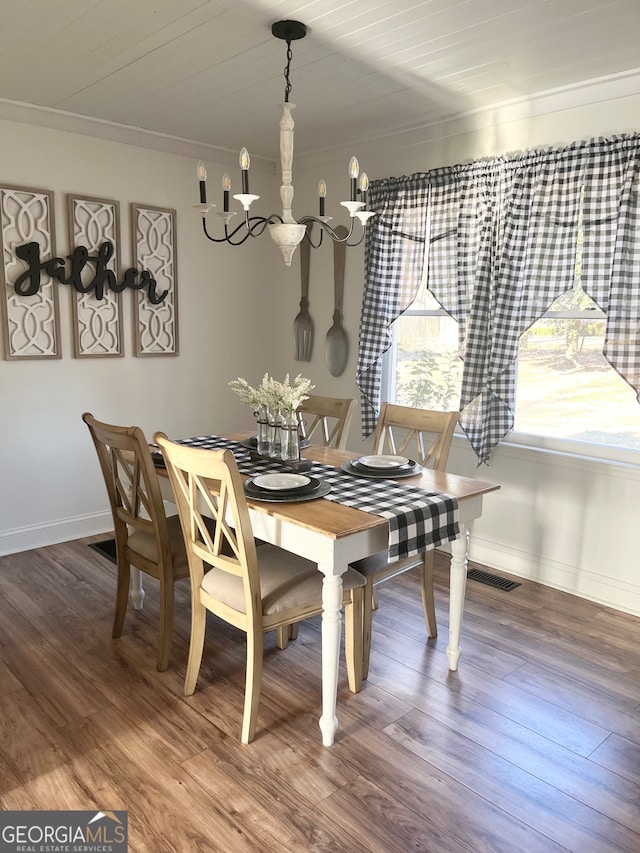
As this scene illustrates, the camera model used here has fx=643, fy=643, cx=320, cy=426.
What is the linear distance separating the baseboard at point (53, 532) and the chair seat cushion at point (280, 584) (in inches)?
76.9

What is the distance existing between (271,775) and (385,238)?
9.52 ft

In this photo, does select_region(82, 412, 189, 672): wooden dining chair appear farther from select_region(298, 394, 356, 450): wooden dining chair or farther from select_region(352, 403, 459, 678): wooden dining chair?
select_region(298, 394, 356, 450): wooden dining chair

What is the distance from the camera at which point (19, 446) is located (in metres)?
3.67

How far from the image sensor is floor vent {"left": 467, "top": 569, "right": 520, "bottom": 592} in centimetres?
335

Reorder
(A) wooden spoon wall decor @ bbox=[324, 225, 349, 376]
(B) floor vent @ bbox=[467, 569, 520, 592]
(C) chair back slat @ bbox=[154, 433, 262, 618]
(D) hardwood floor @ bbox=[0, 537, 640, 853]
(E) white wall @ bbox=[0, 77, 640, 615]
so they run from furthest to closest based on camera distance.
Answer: (A) wooden spoon wall decor @ bbox=[324, 225, 349, 376] < (B) floor vent @ bbox=[467, 569, 520, 592] < (E) white wall @ bbox=[0, 77, 640, 615] < (C) chair back slat @ bbox=[154, 433, 262, 618] < (D) hardwood floor @ bbox=[0, 537, 640, 853]

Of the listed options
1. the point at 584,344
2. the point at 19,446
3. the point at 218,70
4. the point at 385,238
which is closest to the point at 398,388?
the point at 385,238

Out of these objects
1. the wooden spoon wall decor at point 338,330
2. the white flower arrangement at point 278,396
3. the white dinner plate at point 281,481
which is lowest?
the white dinner plate at point 281,481

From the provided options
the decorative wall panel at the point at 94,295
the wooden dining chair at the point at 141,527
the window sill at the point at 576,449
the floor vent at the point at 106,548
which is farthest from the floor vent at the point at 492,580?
the decorative wall panel at the point at 94,295

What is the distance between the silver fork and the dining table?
2072mm

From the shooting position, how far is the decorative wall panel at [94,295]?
3689mm

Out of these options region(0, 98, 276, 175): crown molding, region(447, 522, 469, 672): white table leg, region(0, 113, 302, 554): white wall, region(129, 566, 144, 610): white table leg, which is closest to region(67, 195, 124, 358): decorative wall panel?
region(0, 113, 302, 554): white wall

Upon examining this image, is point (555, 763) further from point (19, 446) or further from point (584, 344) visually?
point (19, 446)

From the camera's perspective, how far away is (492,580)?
3.42 meters

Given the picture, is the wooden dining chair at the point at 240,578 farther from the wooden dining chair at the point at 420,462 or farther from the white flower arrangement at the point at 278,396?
the white flower arrangement at the point at 278,396
